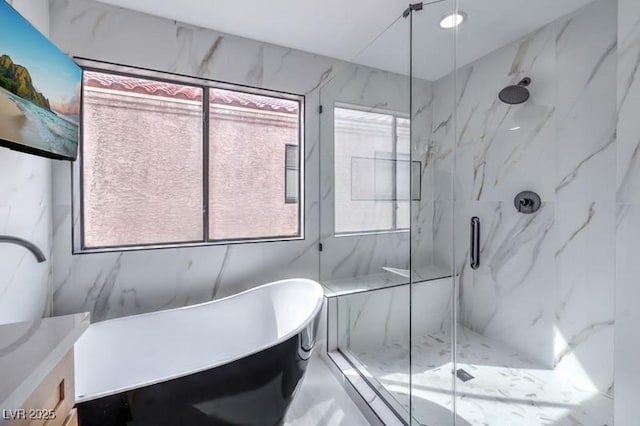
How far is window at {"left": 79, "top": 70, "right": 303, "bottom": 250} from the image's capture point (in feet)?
6.25

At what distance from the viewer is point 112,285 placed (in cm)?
185

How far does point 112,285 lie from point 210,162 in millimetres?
1077

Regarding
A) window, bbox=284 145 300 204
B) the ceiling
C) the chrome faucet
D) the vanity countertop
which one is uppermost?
the ceiling

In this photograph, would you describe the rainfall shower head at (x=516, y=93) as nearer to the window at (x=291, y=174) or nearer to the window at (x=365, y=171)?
the window at (x=365, y=171)

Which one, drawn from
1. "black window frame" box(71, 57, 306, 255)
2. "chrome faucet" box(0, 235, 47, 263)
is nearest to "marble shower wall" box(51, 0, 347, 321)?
"black window frame" box(71, 57, 306, 255)

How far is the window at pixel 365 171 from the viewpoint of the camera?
8.09ft

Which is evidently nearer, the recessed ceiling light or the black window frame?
the black window frame

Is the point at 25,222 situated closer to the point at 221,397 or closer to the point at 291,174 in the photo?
the point at 221,397

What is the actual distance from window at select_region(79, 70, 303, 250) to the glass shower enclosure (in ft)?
1.47

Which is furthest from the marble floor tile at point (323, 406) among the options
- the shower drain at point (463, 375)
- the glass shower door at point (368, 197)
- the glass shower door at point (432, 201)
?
the shower drain at point (463, 375)

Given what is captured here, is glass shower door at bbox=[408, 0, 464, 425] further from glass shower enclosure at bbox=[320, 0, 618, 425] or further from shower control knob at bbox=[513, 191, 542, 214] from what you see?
shower control knob at bbox=[513, 191, 542, 214]

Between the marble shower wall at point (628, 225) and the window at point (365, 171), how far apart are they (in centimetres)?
135

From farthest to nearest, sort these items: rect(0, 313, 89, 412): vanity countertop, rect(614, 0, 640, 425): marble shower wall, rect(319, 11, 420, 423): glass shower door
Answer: rect(319, 11, 420, 423): glass shower door
rect(614, 0, 640, 425): marble shower wall
rect(0, 313, 89, 412): vanity countertop

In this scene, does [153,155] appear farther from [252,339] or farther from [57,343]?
[57,343]
